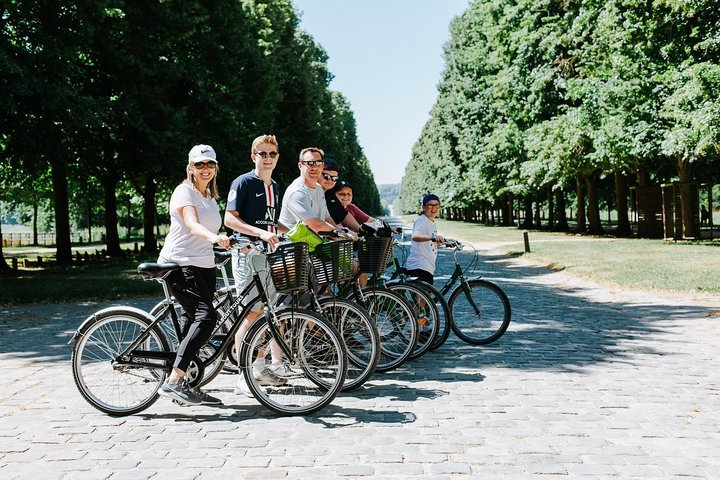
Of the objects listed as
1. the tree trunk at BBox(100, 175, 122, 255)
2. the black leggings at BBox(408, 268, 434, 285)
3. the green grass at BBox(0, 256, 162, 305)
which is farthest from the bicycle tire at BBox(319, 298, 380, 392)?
the tree trunk at BBox(100, 175, 122, 255)

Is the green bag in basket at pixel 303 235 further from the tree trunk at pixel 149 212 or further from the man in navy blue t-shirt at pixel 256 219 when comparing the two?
the tree trunk at pixel 149 212

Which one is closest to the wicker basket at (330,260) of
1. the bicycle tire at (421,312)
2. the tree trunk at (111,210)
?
the bicycle tire at (421,312)

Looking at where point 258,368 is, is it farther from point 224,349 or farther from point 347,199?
point 347,199

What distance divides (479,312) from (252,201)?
332cm

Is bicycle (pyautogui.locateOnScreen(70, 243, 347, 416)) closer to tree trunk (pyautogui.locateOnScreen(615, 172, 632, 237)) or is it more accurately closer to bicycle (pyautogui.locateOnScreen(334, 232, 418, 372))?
bicycle (pyautogui.locateOnScreen(334, 232, 418, 372))

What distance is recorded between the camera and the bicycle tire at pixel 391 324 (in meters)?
6.68

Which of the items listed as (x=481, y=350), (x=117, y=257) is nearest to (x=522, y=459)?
(x=481, y=350)

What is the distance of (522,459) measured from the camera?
167 inches

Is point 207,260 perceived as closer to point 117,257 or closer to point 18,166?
point 18,166

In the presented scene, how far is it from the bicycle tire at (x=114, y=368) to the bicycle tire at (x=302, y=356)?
717mm

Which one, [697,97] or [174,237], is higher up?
[697,97]

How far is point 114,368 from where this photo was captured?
5.38 metres

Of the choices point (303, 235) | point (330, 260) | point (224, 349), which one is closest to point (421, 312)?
point (330, 260)

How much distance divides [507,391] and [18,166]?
1989 cm
